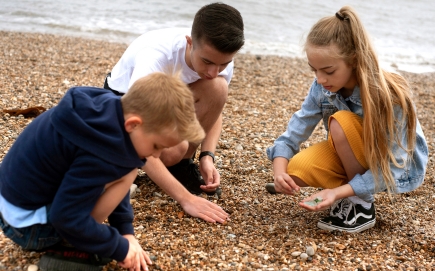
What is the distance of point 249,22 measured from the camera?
46.6ft

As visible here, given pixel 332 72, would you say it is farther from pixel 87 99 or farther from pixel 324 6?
pixel 324 6

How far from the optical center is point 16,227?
7.22 ft

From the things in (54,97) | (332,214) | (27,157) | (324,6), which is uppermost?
(27,157)

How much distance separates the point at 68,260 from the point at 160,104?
828 millimetres

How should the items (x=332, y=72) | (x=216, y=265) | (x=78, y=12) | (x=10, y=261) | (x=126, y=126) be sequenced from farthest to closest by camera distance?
1. (x=78, y=12)
2. (x=332, y=72)
3. (x=216, y=265)
4. (x=10, y=261)
5. (x=126, y=126)

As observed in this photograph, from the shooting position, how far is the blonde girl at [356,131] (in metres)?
2.92

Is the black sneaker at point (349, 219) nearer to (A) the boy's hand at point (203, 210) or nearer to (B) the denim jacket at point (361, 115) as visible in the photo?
(B) the denim jacket at point (361, 115)

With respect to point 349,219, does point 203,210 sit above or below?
below

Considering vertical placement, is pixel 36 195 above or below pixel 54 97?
above

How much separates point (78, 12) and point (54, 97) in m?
8.58

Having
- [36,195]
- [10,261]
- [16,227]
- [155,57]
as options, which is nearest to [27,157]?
[36,195]

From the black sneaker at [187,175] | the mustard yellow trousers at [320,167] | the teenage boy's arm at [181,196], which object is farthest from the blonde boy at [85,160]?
the black sneaker at [187,175]

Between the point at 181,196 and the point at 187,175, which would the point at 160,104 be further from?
the point at 187,175

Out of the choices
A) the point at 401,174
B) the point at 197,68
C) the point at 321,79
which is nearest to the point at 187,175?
the point at 197,68
